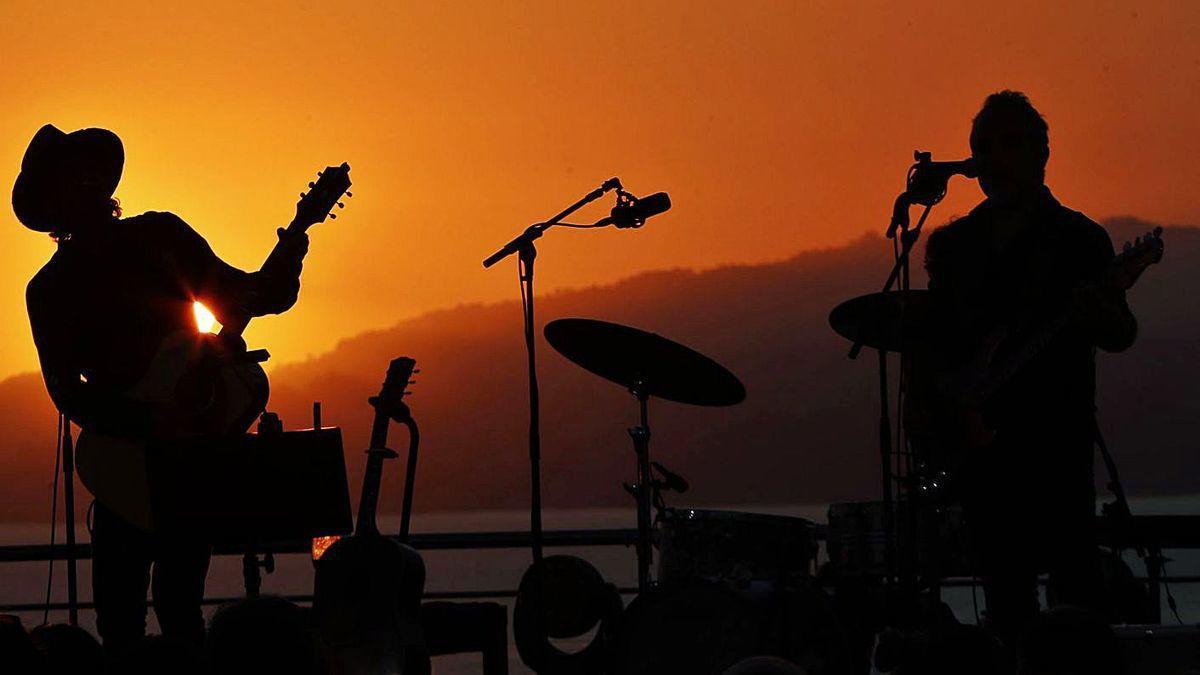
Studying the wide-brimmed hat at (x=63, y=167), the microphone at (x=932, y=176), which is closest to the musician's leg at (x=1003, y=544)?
the microphone at (x=932, y=176)

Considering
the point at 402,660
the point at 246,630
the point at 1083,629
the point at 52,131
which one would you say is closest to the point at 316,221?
the point at 52,131

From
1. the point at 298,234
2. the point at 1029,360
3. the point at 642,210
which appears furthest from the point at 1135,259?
the point at 298,234

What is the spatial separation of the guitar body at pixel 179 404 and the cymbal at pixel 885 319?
217 cm

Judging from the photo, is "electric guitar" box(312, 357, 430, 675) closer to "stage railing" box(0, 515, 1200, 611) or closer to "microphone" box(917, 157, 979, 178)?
"stage railing" box(0, 515, 1200, 611)

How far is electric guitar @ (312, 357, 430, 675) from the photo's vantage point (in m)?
5.51

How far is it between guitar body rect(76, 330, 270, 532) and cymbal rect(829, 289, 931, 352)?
2174 millimetres

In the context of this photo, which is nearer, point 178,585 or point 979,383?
point 178,585

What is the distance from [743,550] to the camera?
610 cm

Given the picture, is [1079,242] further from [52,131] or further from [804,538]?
[52,131]

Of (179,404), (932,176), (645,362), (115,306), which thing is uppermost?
(932,176)

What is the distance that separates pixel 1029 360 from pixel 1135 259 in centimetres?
47

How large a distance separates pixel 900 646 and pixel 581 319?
1969 millimetres

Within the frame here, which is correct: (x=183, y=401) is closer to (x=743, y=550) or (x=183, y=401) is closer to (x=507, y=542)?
(x=743, y=550)

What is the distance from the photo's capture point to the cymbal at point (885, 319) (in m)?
5.47
